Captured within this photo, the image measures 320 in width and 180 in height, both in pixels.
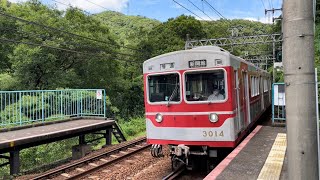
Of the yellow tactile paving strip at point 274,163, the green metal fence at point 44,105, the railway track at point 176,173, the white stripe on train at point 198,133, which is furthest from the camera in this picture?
the green metal fence at point 44,105

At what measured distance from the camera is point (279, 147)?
786 centimetres

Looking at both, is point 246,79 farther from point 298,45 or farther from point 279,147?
point 298,45

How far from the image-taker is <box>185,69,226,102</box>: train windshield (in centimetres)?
730

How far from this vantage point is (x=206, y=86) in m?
7.42

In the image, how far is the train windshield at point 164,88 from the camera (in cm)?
771

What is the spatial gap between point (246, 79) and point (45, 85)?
15.3 m

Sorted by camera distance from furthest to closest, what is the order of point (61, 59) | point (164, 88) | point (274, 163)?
1. point (61, 59)
2. point (164, 88)
3. point (274, 163)

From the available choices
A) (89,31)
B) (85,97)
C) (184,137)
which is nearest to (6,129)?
(85,97)

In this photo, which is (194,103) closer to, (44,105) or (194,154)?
(194,154)

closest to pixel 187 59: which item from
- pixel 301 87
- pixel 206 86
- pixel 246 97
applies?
pixel 206 86

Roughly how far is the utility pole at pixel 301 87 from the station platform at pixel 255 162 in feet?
8.94

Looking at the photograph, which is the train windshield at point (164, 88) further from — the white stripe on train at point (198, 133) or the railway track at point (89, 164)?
the railway track at point (89, 164)

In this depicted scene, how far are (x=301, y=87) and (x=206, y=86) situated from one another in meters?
4.66

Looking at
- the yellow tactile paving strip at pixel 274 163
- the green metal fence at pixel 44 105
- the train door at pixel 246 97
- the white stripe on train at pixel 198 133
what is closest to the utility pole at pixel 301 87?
the yellow tactile paving strip at pixel 274 163
